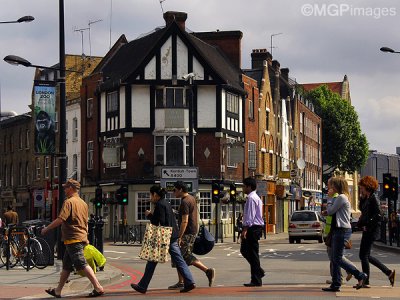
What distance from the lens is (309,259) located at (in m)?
27.6

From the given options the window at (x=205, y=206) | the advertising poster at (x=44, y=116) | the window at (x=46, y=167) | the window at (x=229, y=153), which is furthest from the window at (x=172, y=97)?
the advertising poster at (x=44, y=116)

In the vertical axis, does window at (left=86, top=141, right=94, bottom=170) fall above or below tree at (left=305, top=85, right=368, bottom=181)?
below

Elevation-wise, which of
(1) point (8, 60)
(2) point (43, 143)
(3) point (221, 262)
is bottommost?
(3) point (221, 262)

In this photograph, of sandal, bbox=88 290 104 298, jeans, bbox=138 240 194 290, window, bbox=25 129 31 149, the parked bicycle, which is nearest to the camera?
sandal, bbox=88 290 104 298

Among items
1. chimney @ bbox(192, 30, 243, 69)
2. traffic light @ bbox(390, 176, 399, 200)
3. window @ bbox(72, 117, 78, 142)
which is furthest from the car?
window @ bbox(72, 117, 78, 142)

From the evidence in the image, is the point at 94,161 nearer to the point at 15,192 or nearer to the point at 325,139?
the point at 15,192

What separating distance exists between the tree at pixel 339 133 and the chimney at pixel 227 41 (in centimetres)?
3470

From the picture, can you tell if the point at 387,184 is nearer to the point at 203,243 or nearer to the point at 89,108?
the point at 203,243

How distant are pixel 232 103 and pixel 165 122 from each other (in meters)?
5.21

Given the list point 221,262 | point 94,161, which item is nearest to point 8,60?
point 221,262

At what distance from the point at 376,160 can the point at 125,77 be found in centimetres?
11120

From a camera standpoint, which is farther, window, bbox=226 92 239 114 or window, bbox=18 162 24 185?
window, bbox=18 162 24 185

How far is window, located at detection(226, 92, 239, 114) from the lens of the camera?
55.2 meters

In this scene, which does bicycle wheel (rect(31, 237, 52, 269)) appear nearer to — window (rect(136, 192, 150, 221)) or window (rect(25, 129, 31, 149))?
window (rect(136, 192, 150, 221))
